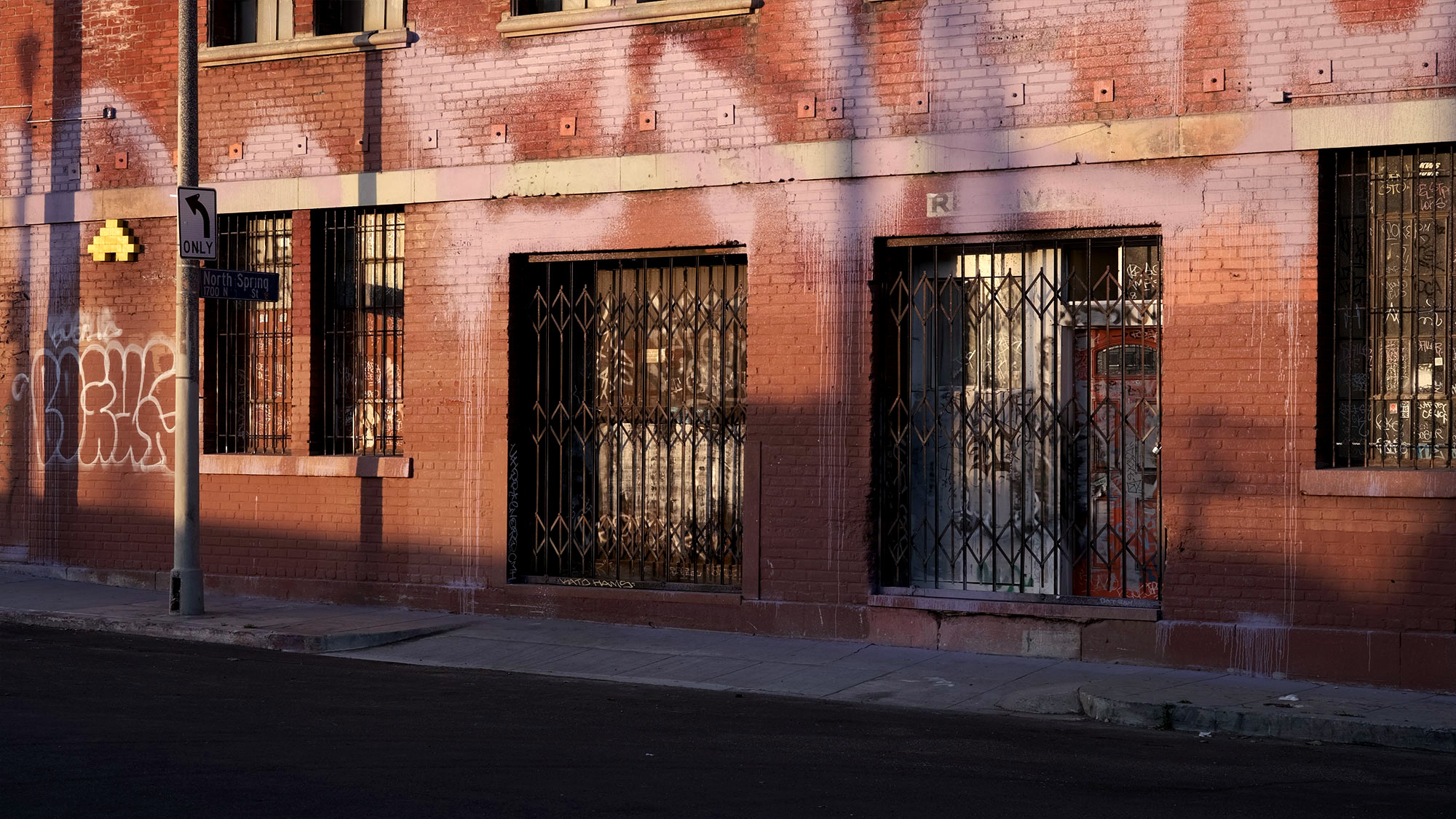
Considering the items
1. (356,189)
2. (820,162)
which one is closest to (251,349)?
(356,189)

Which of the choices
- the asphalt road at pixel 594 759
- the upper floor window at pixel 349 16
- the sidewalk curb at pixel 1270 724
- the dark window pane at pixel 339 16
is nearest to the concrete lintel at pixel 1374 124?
the sidewalk curb at pixel 1270 724

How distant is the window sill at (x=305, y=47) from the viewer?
539 inches

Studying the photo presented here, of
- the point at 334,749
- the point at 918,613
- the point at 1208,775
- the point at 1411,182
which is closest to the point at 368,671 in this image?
the point at 334,749

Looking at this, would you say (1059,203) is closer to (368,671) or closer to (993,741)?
(993,741)

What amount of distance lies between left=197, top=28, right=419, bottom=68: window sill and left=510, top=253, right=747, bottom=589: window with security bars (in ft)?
7.64

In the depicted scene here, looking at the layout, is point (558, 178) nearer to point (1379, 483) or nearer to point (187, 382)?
point (187, 382)

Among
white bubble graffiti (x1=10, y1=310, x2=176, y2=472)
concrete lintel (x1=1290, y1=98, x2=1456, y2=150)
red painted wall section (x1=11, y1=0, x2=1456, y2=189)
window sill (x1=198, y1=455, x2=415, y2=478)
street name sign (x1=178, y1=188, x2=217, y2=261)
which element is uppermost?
red painted wall section (x1=11, y1=0, x2=1456, y2=189)

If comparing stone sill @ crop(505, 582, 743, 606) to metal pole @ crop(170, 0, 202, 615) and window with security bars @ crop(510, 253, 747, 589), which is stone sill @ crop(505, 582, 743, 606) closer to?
window with security bars @ crop(510, 253, 747, 589)

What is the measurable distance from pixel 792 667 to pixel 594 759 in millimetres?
3555

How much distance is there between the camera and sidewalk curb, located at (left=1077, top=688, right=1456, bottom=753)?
845cm

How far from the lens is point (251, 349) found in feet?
47.8

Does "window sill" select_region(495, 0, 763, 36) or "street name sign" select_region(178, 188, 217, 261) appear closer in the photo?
"window sill" select_region(495, 0, 763, 36)

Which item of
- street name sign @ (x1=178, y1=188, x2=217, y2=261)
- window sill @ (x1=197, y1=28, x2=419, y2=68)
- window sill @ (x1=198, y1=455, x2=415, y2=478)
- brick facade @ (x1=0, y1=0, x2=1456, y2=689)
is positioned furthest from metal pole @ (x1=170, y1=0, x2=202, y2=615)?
brick facade @ (x1=0, y1=0, x2=1456, y2=689)

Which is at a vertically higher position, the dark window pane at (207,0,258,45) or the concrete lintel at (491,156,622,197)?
the dark window pane at (207,0,258,45)
